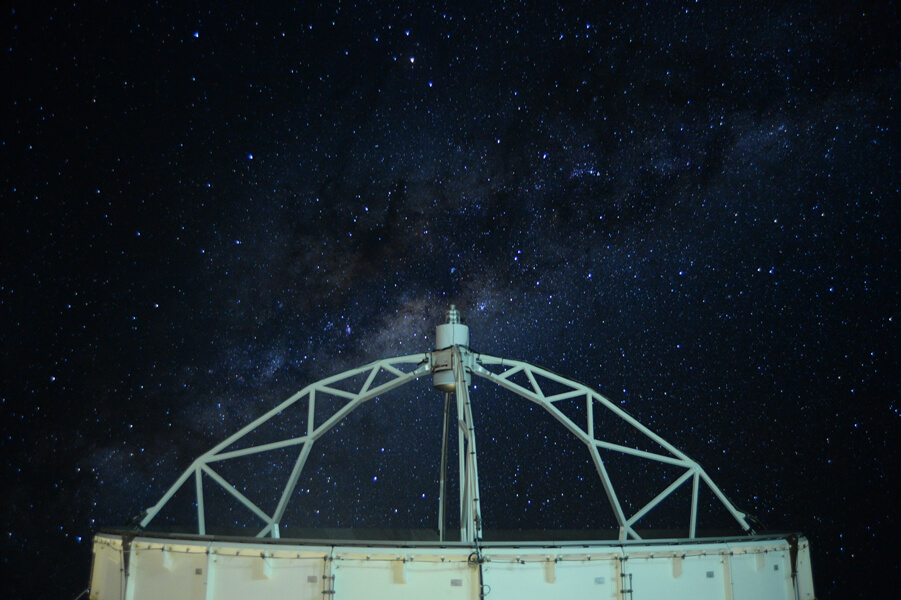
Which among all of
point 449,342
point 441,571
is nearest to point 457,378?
point 449,342

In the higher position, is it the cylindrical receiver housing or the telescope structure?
the cylindrical receiver housing

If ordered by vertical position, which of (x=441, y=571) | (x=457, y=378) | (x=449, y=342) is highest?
(x=449, y=342)

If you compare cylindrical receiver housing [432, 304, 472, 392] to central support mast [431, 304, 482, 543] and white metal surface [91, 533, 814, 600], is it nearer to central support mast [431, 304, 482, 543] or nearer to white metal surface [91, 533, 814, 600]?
central support mast [431, 304, 482, 543]

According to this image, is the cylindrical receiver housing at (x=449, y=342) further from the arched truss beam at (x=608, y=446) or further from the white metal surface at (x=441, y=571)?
the white metal surface at (x=441, y=571)

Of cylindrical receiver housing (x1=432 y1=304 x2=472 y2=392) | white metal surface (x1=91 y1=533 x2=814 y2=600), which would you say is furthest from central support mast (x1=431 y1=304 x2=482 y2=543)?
white metal surface (x1=91 y1=533 x2=814 y2=600)

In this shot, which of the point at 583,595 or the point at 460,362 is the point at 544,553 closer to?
the point at 583,595

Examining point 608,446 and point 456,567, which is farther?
point 608,446

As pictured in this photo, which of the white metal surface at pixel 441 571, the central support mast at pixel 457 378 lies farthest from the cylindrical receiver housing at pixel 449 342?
the white metal surface at pixel 441 571

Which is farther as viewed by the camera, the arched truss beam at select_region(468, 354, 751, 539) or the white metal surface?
the arched truss beam at select_region(468, 354, 751, 539)

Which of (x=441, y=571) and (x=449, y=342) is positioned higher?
(x=449, y=342)

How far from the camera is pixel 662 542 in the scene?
1277 cm

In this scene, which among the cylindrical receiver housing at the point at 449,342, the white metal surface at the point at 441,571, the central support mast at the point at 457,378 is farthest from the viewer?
the cylindrical receiver housing at the point at 449,342

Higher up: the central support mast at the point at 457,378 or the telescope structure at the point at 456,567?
the central support mast at the point at 457,378

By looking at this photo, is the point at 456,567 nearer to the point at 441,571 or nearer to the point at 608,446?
A: the point at 441,571
